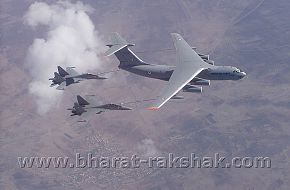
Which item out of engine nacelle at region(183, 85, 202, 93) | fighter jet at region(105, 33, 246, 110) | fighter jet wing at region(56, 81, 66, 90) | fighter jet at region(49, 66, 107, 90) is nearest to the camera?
fighter jet at region(105, 33, 246, 110)

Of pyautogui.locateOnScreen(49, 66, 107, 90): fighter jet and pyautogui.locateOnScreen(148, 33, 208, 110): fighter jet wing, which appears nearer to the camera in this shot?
pyautogui.locateOnScreen(148, 33, 208, 110): fighter jet wing

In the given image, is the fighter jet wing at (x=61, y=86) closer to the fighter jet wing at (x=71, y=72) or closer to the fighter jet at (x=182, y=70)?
the fighter jet wing at (x=71, y=72)

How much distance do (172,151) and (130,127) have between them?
18.3 m

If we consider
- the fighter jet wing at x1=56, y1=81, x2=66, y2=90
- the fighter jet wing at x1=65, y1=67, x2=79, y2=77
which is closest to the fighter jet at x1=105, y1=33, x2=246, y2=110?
the fighter jet wing at x1=65, y1=67, x2=79, y2=77

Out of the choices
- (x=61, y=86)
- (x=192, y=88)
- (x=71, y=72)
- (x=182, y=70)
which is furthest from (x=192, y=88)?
(x=61, y=86)

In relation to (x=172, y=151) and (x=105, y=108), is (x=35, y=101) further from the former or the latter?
(x=105, y=108)

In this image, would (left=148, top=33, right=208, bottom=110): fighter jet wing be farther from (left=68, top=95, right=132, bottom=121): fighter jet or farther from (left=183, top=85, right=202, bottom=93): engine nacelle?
(left=68, top=95, right=132, bottom=121): fighter jet

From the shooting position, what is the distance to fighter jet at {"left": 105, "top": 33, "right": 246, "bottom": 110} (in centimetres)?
9588

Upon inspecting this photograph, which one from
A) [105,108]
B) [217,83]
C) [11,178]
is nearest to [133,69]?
[105,108]

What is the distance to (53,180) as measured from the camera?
156 m

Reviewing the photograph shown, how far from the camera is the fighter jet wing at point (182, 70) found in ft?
302

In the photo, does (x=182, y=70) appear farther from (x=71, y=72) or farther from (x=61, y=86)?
Answer: (x=61, y=86)

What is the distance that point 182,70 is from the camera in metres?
99.9

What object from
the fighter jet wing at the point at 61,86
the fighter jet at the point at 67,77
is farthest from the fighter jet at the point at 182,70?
the fighter jet wing at the point at 61,86
